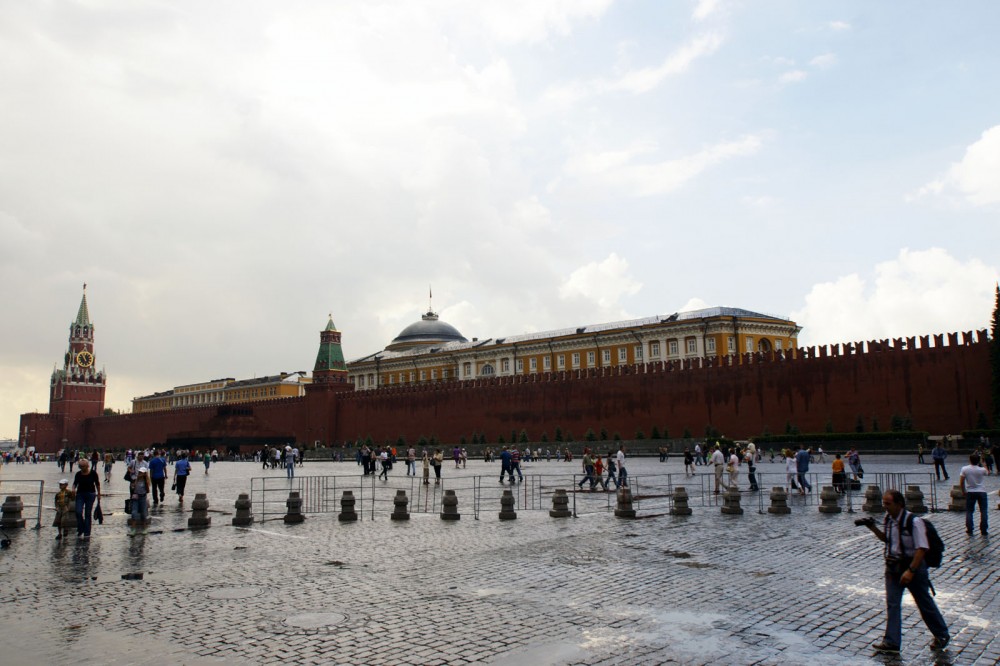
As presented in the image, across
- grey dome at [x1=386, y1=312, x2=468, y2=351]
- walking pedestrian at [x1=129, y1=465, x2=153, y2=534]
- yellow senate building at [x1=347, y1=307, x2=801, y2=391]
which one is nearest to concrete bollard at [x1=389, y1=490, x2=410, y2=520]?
walking pedestrian at [x1=129, y1=465, x2=153, y2=534]

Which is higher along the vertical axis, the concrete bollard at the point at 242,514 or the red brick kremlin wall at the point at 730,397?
the red brick kremlin wall at the point at 730,397

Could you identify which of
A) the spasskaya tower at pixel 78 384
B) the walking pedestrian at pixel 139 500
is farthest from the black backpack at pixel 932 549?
the spasskaya tower at pixel 78 384

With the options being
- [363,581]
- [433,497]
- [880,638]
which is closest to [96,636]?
[363,581]

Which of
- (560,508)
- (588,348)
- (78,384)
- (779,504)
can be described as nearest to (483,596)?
(560,508)

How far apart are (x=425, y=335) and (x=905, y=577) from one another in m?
77.1

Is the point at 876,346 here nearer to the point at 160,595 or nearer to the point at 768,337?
the point at 768,337

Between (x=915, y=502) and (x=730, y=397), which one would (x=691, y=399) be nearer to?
(x=730, y=397)

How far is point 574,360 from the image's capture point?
60.7 m

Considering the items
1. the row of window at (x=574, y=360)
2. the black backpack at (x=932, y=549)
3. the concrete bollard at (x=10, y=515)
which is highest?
the row of window at (x=574, y=360)

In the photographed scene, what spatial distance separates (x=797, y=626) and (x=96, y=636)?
499 centimetres

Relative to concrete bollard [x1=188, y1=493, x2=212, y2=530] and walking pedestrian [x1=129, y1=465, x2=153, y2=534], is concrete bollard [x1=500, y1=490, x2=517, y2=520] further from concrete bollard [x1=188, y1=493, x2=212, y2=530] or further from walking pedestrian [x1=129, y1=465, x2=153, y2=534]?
walking pedestrian [x1=129, y1=465, x2=153, y2=534]

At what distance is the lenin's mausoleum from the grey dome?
17 centimetres

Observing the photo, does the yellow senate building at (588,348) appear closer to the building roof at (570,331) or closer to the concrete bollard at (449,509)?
the building roof at (570,331)

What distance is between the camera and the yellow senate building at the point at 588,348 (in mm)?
52594
